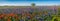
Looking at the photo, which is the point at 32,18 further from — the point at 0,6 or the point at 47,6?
the point at 0,6

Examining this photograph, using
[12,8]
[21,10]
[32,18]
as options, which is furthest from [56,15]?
[12,8]

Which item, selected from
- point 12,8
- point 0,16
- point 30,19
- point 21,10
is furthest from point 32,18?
point 0,16

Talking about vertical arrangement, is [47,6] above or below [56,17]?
above

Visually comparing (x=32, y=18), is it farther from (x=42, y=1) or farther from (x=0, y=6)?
(x=0, y=6)

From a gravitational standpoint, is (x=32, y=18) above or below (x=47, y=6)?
below

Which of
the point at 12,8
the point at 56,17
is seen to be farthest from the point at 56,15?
the point at 12,8
